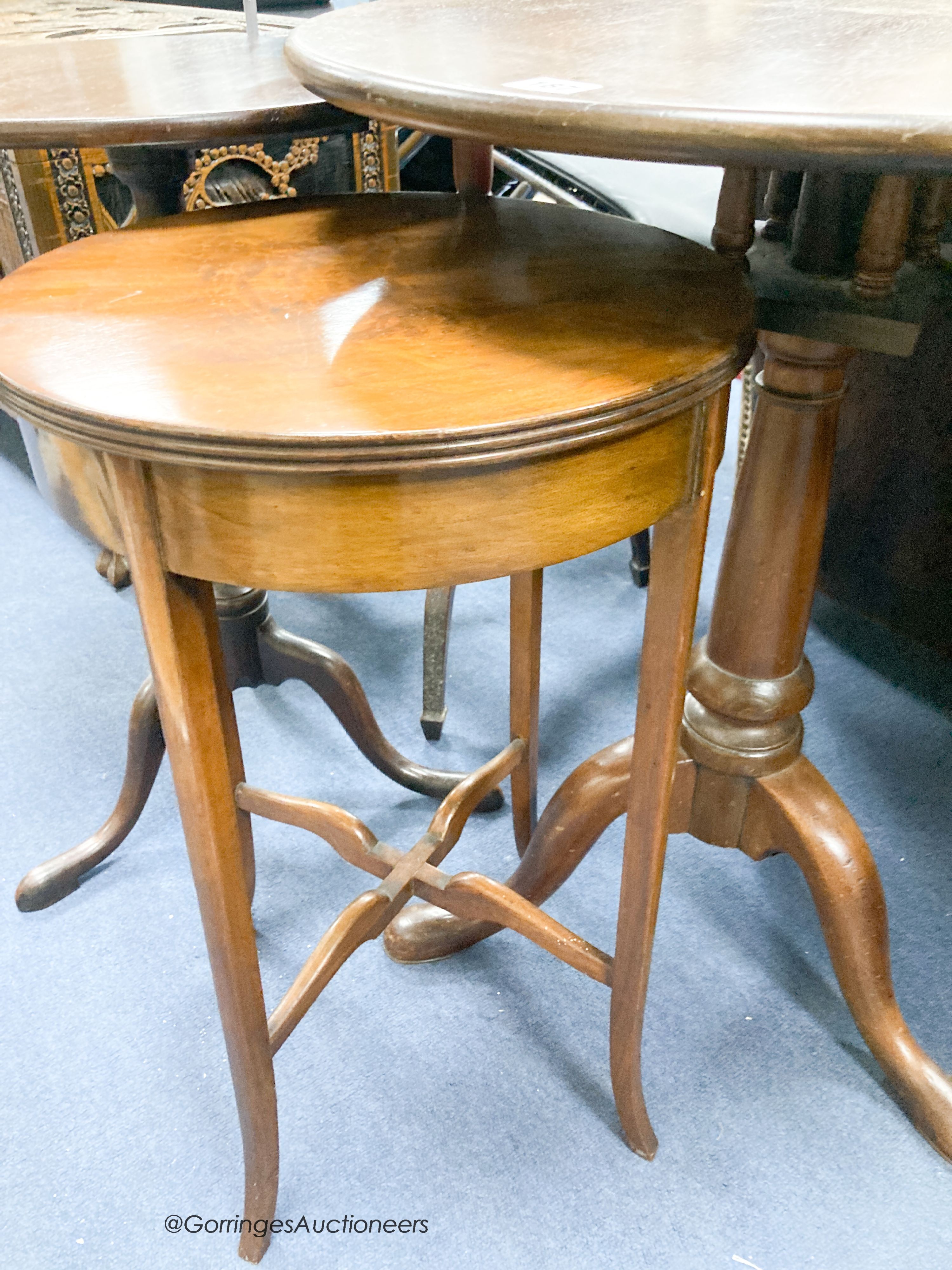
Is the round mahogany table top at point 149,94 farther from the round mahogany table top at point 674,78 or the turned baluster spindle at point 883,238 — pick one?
the turned baluster spindle at point 883,238

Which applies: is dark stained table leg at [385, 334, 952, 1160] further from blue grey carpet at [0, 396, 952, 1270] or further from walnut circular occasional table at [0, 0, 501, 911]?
walnut circular occasional table at [0, 0, 501, 911]

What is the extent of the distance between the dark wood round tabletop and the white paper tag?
362 millimetres

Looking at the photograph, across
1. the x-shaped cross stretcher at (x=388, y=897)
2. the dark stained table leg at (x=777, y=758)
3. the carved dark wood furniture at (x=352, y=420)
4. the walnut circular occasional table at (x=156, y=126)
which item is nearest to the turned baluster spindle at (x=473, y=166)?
the walnut circular occasional table at (x=156, y=126)

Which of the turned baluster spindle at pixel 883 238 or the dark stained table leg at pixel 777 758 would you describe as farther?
the dark stained table leg at pixel 777 758

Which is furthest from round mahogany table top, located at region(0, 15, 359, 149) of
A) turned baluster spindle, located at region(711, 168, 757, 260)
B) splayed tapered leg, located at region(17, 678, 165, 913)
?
splayed tapered leg, located at region(17, 678, 165, 913)

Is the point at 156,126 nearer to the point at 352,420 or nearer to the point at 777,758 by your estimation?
the point at 352,420

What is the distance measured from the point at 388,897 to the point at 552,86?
23.5 inches

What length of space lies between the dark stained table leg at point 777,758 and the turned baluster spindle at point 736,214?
0.27ft

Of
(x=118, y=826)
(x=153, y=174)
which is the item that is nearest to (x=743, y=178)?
(x=153, y=174)

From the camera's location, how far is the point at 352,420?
1.49 ft

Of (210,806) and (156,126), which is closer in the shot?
(210,806)

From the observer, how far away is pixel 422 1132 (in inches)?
34.3

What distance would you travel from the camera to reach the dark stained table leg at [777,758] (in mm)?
821

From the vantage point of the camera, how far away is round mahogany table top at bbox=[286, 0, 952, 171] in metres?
0.42
